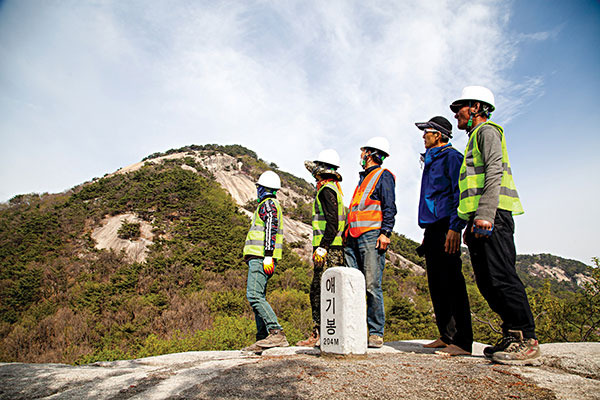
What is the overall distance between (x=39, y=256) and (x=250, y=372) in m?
20.3

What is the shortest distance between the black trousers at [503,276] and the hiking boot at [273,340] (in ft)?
8.48

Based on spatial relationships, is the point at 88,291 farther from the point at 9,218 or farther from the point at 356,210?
the point at 9,218

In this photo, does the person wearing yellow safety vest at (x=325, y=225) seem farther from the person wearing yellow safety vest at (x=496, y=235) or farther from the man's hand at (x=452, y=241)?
the person wearing yellow safety vest at (x=496, y=235)

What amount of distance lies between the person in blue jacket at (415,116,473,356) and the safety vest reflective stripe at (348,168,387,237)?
0.54 metres

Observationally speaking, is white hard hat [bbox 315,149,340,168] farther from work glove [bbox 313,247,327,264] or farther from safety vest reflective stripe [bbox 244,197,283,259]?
work glove [bbox 313,247,327,264]

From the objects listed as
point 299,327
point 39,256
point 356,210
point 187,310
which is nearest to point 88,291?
point 187,310

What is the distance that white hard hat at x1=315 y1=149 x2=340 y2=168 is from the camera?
4.86m

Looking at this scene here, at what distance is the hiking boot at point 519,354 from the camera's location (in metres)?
2.74

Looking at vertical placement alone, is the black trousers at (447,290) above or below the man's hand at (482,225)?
below

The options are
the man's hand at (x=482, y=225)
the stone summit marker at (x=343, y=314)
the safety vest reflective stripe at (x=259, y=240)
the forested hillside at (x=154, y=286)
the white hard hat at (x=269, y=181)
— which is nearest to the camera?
the man's hand at (x=482, y=225)

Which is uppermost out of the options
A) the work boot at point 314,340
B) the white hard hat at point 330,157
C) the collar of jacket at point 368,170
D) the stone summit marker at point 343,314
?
the white hard hat at point 330,157

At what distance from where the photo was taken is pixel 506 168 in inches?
122

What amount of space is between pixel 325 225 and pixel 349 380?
2.20 metres

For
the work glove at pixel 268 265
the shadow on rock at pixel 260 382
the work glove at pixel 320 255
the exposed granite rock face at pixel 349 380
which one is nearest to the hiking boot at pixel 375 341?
the exposed granite rock face at pixel 349 380
